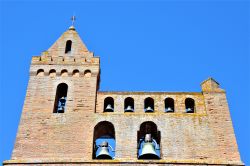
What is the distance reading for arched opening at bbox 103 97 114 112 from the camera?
22094 mm

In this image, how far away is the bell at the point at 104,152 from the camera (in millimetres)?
20328

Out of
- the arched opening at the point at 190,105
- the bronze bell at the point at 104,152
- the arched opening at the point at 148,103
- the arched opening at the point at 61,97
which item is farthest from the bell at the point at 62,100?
the arched opening at the point at 190,105

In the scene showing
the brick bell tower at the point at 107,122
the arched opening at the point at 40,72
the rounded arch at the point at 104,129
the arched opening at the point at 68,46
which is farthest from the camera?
the arched opening at the point at 68,46

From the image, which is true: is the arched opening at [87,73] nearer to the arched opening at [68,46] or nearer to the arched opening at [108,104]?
the arched opening at [108,104]

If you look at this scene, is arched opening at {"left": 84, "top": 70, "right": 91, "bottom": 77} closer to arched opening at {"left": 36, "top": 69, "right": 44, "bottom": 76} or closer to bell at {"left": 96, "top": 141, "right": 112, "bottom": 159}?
arched opening at {"left": 36, "top": 69, "right": 44, "bottom": 76}

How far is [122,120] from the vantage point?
2148cm

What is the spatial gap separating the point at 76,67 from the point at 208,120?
19.3 feet

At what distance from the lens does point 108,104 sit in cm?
2241

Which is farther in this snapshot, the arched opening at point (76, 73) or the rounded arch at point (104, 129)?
the arched opening at point (76, 73)

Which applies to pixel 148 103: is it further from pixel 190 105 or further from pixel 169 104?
pixel 190 105

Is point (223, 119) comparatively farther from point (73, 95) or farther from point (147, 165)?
point (73, 95)

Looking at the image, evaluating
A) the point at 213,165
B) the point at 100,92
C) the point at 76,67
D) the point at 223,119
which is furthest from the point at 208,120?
the point at 76,67

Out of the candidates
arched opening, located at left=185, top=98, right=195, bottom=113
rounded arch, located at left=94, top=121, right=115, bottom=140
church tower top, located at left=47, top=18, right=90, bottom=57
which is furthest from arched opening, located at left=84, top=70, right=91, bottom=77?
arched opening, located at left=185, top=98, right=195, bottom=113

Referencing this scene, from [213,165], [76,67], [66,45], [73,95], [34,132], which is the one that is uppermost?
[66,45]
